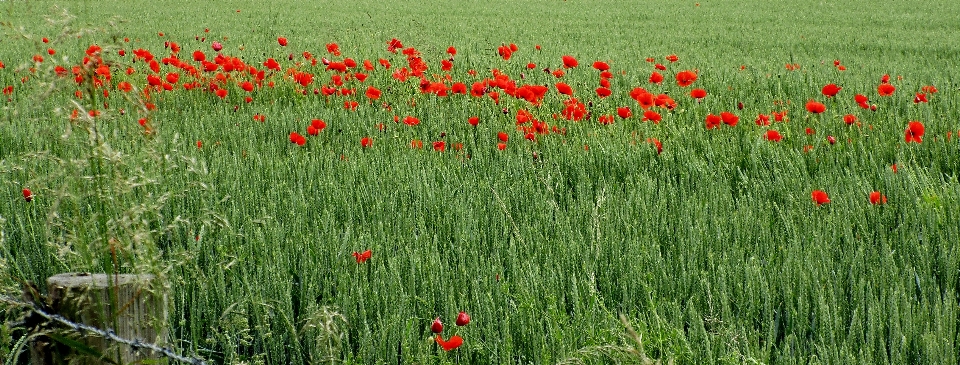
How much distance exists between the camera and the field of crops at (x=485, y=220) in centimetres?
159

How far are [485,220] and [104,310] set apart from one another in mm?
1346

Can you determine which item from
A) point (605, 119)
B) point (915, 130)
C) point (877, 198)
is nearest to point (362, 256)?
point (877, 198)

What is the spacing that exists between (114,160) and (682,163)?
2.47 meters

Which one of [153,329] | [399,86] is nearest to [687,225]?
[153,329]

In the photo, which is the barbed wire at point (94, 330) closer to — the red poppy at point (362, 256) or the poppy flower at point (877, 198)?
the red poppy at point (362, 256)

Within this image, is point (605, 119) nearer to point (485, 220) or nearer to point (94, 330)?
point (485, 220)

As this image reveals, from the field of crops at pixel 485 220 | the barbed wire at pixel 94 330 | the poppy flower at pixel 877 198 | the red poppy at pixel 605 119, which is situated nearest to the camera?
the barbed wire at pixel 94 330

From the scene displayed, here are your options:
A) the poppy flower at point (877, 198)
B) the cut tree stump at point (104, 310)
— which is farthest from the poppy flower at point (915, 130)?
the cut tree stump at point (104, 310)

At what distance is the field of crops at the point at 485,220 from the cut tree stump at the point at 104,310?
42 mm

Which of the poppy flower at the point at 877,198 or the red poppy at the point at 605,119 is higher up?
the poppy flower at the point at 877,198

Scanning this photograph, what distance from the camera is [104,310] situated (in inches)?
52.8

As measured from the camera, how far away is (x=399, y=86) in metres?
5.49

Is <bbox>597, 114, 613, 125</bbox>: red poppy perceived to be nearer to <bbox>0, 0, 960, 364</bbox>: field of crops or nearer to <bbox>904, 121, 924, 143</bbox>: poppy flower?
<bbox>0, 0, 960, 364</bbox>: field of crops

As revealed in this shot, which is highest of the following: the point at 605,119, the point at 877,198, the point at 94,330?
the point at 94,330
